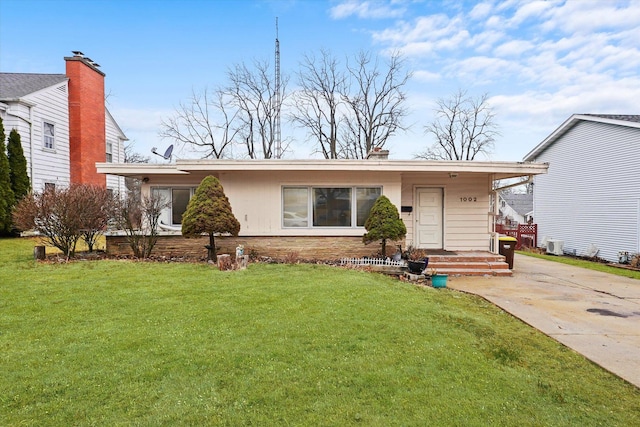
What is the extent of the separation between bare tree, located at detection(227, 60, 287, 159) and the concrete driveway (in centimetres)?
2102

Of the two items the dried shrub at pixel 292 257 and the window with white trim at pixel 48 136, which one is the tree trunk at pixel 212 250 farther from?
the window with white trim at pixel 48 136

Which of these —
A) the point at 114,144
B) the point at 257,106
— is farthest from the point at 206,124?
the point at 114,144

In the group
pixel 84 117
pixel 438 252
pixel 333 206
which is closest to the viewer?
pixel 333 206

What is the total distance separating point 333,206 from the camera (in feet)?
33.1

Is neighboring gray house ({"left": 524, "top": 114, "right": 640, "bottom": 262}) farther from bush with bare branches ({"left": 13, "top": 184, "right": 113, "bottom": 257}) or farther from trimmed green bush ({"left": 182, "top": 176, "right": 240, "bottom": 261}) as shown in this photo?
bush with bare branches ({"left": 13, "top": 184, "right": 113, "bottom": 257})

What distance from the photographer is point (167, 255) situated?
9992mm

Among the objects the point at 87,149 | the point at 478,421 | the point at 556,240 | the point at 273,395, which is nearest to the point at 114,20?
the point at 87,149

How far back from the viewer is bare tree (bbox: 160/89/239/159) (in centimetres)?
2586

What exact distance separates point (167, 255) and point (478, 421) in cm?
916

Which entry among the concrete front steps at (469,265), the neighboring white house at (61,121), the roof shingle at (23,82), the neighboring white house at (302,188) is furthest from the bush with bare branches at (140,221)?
the roof shingle at (23,82)

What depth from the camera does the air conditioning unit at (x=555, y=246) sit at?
1647 centimetres

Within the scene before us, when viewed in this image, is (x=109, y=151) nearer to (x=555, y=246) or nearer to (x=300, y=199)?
(x=300, y=199)

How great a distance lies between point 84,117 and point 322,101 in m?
16.5

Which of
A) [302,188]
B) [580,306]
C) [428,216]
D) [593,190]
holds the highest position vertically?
[593,190]
